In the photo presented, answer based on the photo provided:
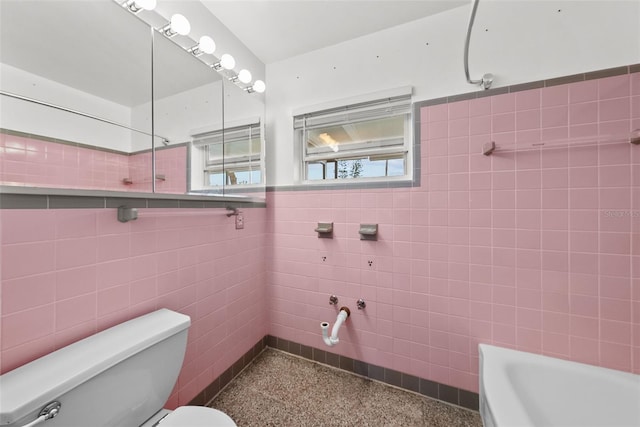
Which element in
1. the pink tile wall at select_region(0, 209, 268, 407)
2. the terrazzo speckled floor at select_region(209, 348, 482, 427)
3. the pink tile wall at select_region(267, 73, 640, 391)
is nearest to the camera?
the pink tile wall at select_region(0, 209, 268, 407)

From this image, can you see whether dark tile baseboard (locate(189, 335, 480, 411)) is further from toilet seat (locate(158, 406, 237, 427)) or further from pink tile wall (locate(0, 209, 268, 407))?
toilet seat (locate(158, 406, 237, 427))

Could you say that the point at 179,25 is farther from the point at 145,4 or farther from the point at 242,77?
the point at 242,77

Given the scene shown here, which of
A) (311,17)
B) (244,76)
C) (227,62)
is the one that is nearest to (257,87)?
(244,76)

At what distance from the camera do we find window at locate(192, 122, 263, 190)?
1.43m

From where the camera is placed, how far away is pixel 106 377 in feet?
2.42

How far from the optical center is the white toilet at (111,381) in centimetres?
61

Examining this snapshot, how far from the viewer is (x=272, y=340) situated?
1876 mm

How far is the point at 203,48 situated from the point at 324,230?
4.28ft

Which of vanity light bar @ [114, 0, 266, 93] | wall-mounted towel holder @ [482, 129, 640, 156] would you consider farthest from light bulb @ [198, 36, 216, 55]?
Result: wall-mounted towel holder @ [482, 129, 640, 156]

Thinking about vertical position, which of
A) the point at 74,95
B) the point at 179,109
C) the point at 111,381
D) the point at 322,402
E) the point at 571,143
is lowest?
the point at 322,402

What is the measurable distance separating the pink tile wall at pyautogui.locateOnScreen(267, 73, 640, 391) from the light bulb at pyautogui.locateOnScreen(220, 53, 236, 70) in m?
0.99

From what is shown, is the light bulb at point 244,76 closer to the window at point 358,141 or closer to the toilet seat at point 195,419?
the window at point 358,141

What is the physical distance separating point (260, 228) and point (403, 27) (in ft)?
5.53

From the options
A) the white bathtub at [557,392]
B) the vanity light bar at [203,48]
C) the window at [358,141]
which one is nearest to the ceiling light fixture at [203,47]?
the vanity light bar at [203,48]
